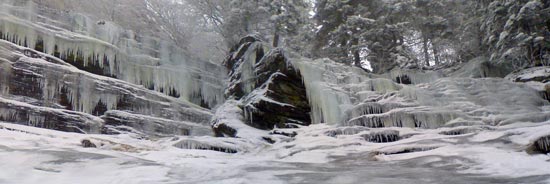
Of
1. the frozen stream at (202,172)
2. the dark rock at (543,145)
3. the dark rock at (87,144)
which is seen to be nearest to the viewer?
the frozen stream at (202,172)

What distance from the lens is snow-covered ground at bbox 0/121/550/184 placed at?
14.7 feet

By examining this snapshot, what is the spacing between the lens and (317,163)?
6578mm

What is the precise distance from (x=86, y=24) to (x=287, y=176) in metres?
12.0

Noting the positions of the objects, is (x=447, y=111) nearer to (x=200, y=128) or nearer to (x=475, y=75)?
(x=475, y=75)

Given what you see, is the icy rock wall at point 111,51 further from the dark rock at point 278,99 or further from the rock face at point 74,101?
the dark rock at point 278,99

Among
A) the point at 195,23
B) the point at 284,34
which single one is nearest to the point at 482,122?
the point at 284,34

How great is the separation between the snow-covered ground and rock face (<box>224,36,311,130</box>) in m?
3.16

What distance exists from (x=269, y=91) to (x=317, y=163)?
212 inches

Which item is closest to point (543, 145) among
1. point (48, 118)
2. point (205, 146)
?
point (205, 146)

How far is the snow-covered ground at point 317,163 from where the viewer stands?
14.7 ft

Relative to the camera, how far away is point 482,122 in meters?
8.46

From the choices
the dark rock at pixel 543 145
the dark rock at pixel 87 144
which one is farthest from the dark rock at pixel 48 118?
the dark rock at pixel 543 145

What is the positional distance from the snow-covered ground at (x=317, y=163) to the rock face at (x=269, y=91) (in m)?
3.16

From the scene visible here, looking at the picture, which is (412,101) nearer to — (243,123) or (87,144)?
(243,123)
